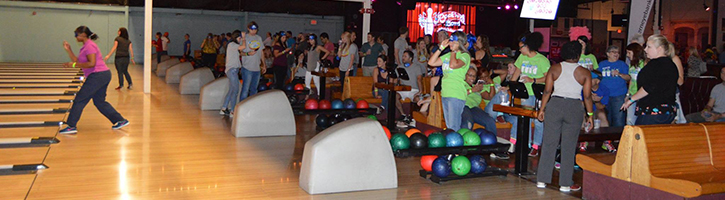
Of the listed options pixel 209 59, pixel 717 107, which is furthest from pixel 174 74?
pixel 717 107

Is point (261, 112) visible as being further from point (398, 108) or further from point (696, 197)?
point (696, 197)

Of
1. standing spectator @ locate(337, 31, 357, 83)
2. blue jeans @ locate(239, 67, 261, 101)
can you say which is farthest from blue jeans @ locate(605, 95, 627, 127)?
A: standing spectator @ locate(337, 31, 357, 83)

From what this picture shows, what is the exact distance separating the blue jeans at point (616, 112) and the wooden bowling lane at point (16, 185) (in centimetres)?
577

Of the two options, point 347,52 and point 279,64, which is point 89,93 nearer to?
point 347,52

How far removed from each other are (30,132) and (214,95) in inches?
115

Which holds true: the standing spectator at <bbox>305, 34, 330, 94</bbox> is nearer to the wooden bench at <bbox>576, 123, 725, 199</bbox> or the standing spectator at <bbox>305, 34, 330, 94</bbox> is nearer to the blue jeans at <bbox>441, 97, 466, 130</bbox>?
the blue jeans at <bbox>441, 97, 466, 130</bbox>

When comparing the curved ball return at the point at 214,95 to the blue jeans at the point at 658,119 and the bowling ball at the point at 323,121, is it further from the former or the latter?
the blue jeans at the point at 658,119

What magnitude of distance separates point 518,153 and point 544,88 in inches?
27.6

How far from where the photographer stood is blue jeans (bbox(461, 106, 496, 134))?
6660 mm

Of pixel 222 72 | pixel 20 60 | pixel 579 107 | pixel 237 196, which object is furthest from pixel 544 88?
pixel 20 60

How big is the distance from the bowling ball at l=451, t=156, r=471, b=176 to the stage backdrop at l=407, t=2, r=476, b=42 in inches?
784

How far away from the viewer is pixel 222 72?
15188 mm

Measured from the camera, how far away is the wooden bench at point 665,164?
13.8ft

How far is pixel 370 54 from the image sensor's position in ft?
36.8
